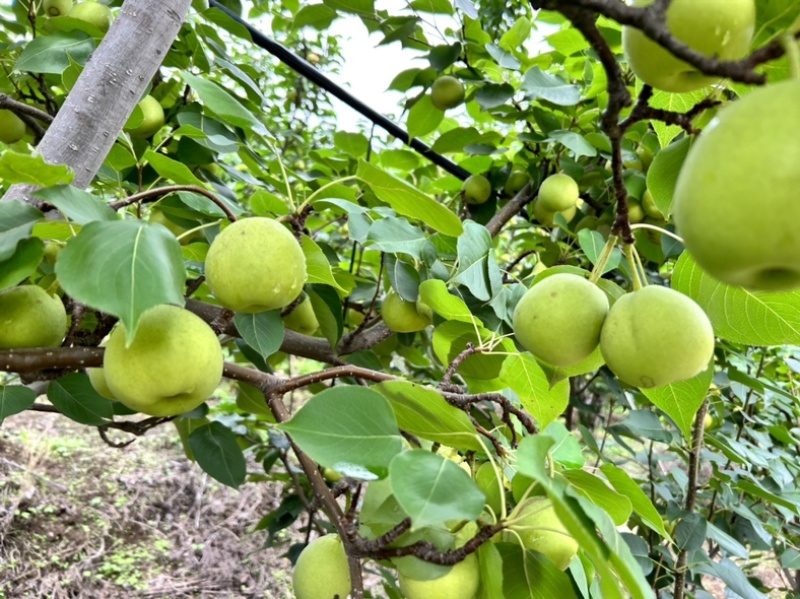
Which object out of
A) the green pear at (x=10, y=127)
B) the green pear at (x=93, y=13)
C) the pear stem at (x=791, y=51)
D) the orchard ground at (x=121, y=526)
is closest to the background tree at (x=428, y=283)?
the pear stem at (x=791, y=51)

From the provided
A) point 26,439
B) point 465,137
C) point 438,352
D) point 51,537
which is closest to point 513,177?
point 465,137

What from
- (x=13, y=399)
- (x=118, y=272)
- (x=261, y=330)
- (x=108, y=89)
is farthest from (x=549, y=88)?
(x=13, y=399)

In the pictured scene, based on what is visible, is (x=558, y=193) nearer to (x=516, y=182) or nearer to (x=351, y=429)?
(x=516, y=182)

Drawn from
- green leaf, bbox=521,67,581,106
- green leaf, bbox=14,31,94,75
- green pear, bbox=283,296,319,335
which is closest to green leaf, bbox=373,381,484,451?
green pear, bbox=283,296,319,335

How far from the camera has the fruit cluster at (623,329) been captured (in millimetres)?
804

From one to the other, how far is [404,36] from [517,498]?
1860 millimetres

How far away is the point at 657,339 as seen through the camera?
2.61ft

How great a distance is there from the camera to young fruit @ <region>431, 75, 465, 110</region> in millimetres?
2309

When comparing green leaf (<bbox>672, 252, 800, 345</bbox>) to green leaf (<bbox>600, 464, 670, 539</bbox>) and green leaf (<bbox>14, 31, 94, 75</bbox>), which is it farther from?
green leaf (<bbox>14, 31, 94, 75</bbox>)

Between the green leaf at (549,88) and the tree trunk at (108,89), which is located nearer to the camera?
the tree trunk at (108,89)

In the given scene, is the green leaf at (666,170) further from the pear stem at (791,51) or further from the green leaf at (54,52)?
the green leaf at (54,52)

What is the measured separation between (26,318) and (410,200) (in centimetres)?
71

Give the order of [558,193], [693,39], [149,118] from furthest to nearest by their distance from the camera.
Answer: [558,193]
[149,118]
[693,39]

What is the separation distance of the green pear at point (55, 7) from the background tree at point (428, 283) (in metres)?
0.06
